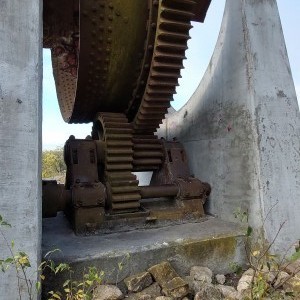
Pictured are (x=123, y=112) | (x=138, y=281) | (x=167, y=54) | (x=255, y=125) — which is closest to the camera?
(x=138, y=281)

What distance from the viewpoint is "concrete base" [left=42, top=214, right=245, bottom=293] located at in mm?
2148

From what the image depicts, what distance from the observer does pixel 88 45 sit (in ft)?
9.78

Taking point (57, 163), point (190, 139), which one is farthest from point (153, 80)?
point (57, 163)

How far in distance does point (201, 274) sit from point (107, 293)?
75 cm

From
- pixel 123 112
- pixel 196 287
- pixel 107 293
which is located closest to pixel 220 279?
pixel 196 287

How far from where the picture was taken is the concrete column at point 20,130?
1.74 m

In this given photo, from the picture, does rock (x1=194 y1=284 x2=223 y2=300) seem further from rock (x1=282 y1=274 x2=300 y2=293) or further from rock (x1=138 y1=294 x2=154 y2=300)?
rock (x1=282 y1=274 x2=300 y2=293)

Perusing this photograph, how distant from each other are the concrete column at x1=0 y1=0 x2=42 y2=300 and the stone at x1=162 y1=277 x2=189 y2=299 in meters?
0.82

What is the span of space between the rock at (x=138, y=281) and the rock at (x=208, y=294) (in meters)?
0.35

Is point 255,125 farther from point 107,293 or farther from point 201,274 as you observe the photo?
point 107,293

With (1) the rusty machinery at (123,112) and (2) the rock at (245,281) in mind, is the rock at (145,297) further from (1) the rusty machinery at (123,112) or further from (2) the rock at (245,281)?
(1) the rusty machinery at (123,112)

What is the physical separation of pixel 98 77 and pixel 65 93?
1454 millimetres

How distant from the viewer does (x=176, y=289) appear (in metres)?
2.02

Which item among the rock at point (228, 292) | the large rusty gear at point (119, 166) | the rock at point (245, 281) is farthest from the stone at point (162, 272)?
the large rusty gear at point (119, 166)
